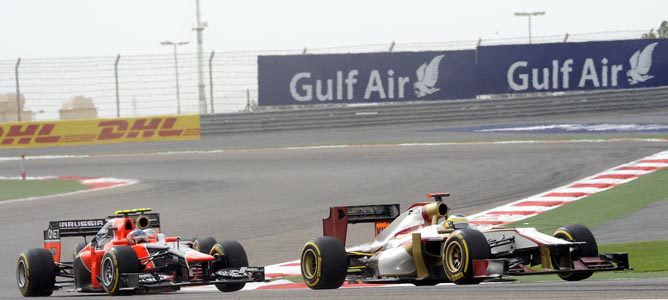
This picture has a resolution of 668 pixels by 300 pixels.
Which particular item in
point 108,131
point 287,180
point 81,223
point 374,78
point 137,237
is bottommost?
point 137,237

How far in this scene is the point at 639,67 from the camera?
41.4m

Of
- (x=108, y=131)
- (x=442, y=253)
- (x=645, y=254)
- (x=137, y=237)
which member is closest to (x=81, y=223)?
(x=137, y=237)

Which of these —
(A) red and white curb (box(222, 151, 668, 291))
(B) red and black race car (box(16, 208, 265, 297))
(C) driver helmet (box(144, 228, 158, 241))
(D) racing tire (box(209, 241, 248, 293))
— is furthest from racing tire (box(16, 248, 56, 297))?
(D) racing tire (box(209, 241, 248, 293))

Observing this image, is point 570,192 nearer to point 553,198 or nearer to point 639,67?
point 553,198

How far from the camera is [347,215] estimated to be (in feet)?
45.9

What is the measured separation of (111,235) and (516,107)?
90.1ft

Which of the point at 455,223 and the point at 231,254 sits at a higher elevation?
the point at 455,223

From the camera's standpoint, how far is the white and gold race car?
1154 centimetres

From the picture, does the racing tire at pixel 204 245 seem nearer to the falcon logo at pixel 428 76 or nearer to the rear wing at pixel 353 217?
the rear wing at pixel 353 217

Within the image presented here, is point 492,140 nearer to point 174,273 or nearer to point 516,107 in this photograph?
point 516,107

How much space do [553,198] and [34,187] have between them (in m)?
14.0

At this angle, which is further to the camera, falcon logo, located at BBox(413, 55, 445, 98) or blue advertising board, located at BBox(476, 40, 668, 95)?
falcon logo, located at BBox(413, 55, 445, 98)

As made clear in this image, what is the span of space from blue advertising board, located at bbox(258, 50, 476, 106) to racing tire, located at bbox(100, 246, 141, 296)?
27185 millimetres

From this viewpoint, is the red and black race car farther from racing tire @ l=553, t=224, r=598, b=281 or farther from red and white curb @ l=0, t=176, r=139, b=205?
red and white curb @ l=0, t=176, r=139, b=205
